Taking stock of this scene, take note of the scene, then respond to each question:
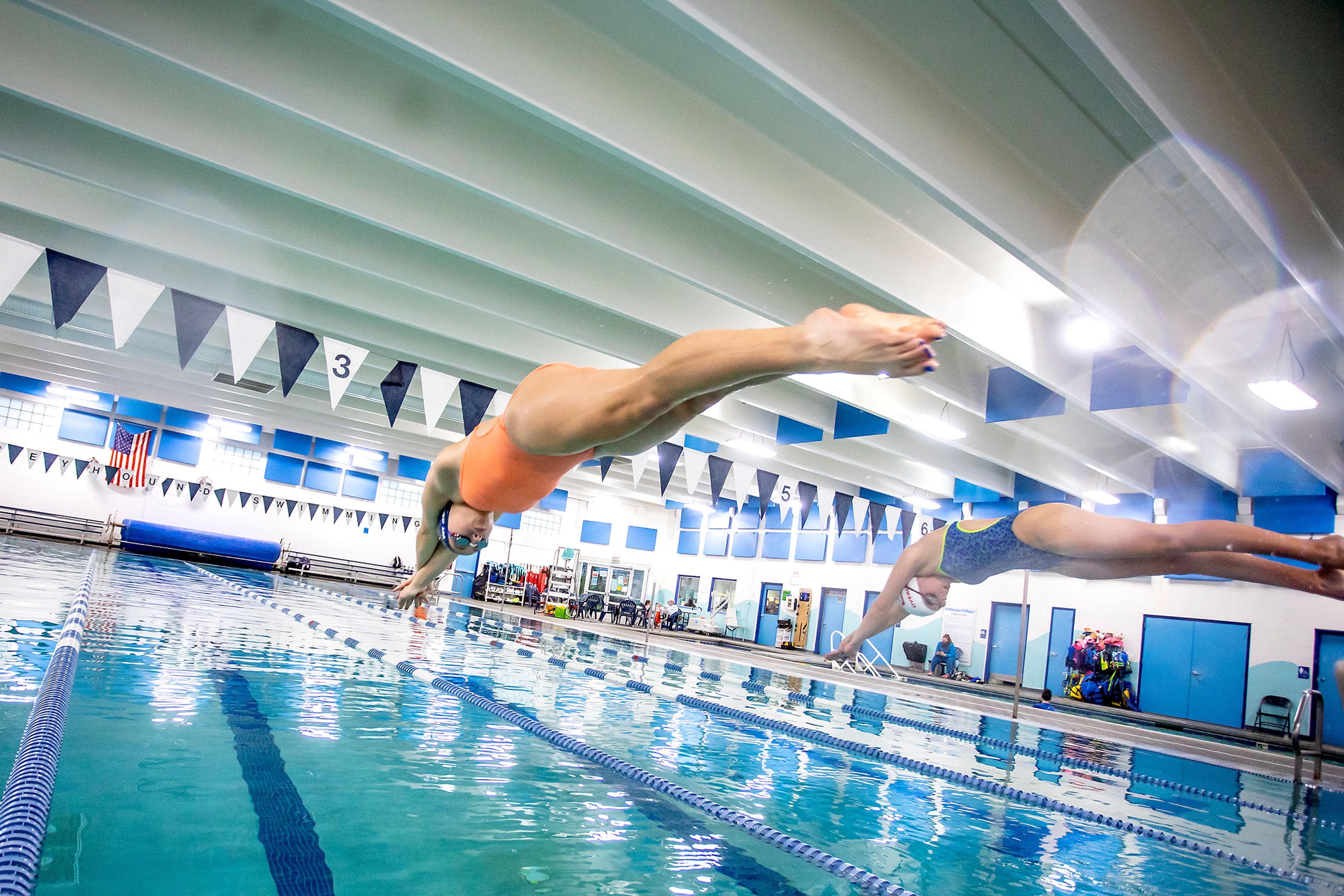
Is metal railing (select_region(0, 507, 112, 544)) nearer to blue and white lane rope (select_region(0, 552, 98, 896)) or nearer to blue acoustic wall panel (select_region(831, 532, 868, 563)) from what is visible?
blue and white lane rope (select_region(0, 552, 98, 896))

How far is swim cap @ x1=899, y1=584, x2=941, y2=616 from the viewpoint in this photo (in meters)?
4.16

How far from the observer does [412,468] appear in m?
20.5

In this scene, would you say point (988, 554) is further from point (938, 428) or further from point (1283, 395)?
point (938, 428)

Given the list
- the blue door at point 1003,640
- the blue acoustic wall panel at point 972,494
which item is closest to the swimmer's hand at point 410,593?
the blue acoustic wall panel at point 972,494

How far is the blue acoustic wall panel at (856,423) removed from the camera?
34.2 feet

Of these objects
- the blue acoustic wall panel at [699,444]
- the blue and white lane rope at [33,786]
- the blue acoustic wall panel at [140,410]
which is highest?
the blue acoustic wall panel at [699,444]

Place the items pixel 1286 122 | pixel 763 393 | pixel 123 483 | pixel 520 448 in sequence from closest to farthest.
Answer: pixel 520 448, pixel 1286 122, pixel 763 393, pixel 123 483

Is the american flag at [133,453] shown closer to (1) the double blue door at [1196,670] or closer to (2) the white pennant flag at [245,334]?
(2) the white pennant flag at [245,334]

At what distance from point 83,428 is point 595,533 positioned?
47.5 ft

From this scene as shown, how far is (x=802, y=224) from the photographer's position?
5.49 meters

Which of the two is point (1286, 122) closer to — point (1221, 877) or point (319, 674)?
point (1221, 877)

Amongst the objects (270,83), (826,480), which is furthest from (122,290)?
(826,480)

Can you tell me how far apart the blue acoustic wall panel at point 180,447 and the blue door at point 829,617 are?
17.4 m

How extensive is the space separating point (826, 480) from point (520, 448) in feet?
45.0
